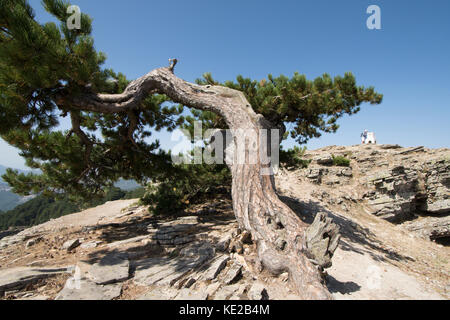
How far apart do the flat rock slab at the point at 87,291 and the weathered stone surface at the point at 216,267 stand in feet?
3.42

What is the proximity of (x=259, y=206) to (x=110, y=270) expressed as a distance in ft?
7.41

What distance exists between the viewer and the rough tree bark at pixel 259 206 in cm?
228

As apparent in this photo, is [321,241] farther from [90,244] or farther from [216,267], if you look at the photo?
[90,244]

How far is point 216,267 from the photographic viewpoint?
2623 mm

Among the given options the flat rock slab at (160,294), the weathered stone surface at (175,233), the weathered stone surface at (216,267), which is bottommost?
the weathered stone surface at (175,233)

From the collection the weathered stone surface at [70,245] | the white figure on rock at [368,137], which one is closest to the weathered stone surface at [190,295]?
the weathered stone surface at [70,245]

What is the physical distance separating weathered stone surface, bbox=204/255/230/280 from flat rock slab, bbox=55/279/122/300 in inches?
41.0

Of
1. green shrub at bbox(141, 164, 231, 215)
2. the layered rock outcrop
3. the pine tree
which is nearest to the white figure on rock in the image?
the layered rock outcrop

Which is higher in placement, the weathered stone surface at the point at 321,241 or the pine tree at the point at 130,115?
the pine tree at the point at 130,115

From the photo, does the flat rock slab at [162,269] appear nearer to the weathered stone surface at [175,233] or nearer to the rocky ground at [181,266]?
the rocky ground at [181,266]

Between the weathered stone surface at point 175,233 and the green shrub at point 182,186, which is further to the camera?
the green shrub at point 182,186

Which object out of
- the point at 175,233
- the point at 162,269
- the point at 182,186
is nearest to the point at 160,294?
the point at 162,269

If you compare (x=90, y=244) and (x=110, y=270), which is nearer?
(x=110, y=270)

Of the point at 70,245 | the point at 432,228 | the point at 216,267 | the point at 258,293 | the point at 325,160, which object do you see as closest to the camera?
the point at 258,293
